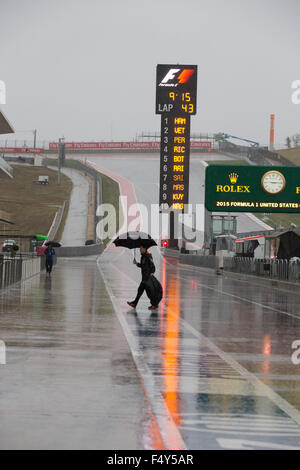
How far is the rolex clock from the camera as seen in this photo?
1660 inches

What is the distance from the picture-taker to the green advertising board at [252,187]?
139 feet

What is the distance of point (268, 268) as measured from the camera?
41.4 meters

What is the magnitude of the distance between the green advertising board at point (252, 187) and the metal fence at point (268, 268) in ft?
9.77

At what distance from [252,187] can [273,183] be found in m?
1.03

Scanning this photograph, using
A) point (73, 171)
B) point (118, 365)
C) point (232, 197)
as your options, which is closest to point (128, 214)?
point (73, 171)

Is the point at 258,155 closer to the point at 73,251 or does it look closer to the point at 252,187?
the point at 73,251

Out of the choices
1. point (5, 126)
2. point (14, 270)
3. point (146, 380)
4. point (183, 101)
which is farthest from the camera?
point (183, 101)

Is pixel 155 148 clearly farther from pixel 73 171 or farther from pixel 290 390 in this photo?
pixel 290 390

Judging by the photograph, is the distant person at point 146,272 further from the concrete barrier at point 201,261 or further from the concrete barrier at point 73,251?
the concrete barrier at point 73,251

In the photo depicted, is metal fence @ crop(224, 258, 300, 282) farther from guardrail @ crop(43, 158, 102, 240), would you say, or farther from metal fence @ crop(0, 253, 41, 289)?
guardrail @ crop(43, 158, 102, 240)

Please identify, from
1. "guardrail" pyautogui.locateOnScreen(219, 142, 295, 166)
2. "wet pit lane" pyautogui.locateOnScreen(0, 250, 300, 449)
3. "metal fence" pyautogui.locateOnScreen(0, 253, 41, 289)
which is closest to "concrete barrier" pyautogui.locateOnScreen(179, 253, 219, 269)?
"metal fence" pyautogui.locateOnScreen(0, 253, 41, 289)

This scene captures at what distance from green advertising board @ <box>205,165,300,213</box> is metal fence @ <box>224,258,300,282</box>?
2.98 meters

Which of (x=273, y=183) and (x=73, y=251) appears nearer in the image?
(x=273, y=183)

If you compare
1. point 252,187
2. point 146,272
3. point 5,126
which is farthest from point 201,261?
point 146,272
